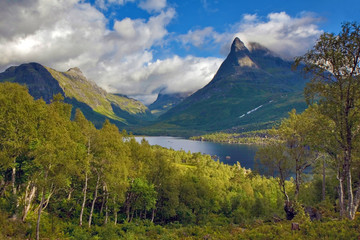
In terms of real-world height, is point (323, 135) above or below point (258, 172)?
above

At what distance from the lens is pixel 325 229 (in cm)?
1953

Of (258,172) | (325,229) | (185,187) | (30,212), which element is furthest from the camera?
(185,187)

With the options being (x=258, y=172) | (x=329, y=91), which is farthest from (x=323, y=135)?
(x=258, y=172)

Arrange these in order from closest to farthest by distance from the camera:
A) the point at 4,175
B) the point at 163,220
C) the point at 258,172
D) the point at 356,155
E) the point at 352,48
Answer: the point at 352,48, the point at 356,155, the point at 4,175, the point at 258,172, the point at 163,220

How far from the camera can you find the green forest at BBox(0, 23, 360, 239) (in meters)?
19.3

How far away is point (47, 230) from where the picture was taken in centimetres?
3091

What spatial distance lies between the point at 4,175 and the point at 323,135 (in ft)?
121

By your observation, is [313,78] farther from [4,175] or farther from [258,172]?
[4,175]

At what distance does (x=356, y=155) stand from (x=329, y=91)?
→ 383 inches

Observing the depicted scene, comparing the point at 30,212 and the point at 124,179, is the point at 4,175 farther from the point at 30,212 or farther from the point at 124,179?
the point at 124,179

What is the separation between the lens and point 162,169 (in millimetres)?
53812

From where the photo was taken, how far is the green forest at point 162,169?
1930 cm

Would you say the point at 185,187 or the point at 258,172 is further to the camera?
the point at 185,187

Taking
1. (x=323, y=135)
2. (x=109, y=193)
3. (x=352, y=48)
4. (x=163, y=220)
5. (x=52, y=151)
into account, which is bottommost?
(x=163, y=220)
